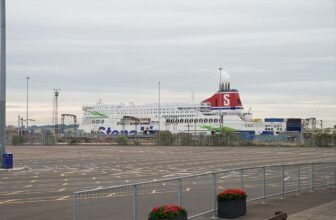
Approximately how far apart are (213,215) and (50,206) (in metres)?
4.84

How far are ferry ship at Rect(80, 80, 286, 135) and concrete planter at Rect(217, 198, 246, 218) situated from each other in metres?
106

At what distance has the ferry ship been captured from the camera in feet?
425

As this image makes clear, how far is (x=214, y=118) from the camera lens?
131000 mm

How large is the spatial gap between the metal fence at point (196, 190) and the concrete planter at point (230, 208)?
0.27 meters

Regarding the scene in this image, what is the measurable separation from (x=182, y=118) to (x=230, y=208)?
124797 mm

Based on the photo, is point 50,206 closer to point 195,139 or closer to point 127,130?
point 195,139

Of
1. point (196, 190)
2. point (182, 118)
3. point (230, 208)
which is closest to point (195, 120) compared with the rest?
point (182, 118)

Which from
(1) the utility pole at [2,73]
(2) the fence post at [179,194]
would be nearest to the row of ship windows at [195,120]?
(1) the utility pole at [2,73]

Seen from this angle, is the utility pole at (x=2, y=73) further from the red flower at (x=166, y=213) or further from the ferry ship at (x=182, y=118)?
the ferry ship at (x=182, y=118)

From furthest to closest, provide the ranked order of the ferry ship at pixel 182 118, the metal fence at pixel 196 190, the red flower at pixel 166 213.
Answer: the ferry ship at pixel 182 118 → the metal fence at pixel 196 190 → the red flower at pixel 166 213

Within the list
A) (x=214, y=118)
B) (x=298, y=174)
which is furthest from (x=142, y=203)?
(x=214, y=118)

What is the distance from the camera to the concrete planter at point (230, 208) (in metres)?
13.0

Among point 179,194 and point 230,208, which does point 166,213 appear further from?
point 230,208

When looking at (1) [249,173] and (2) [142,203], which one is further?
(1) [249,173]
